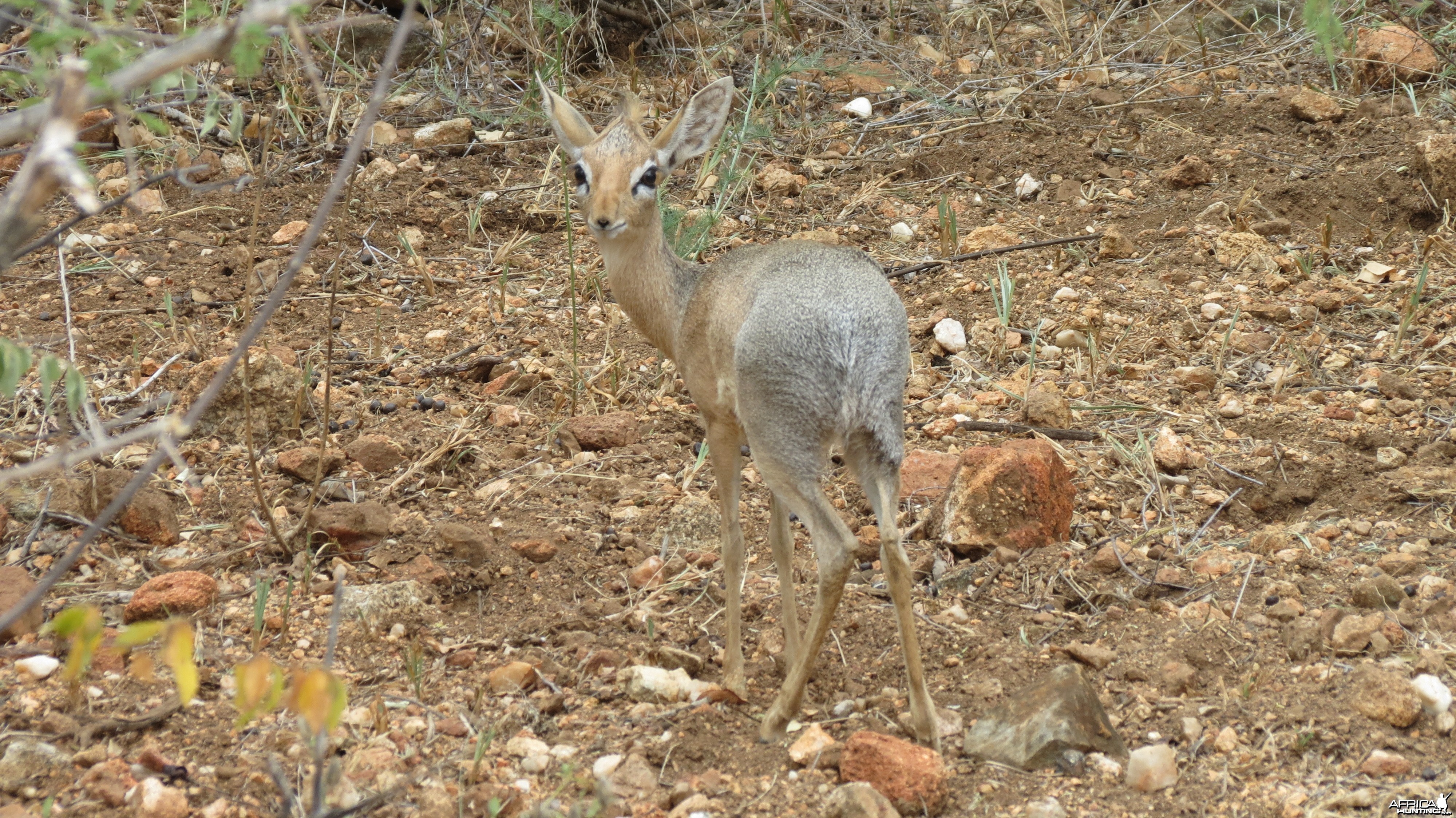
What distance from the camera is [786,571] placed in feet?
13.9

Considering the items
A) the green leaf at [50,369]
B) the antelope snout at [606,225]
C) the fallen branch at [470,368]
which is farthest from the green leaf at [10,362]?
the fallen branch at [470,368]

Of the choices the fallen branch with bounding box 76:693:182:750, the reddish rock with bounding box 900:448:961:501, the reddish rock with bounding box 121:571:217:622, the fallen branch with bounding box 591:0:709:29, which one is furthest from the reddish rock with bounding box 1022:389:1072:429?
the fallen branch with bounding box 591:0:709:29

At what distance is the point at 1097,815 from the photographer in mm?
3254

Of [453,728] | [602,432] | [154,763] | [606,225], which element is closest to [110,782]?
[154,763]

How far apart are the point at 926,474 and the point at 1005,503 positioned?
59cm

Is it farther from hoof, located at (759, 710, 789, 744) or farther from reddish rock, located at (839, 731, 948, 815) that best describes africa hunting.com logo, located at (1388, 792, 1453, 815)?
hoof, located at (759, 710, 789, 744)

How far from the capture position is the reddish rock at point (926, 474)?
200 inches

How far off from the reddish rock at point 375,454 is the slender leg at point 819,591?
2215 mm

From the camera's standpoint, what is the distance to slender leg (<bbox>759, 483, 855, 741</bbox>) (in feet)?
12.0

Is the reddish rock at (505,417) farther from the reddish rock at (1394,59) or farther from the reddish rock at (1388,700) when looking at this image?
the reddish rock at (1394,59)

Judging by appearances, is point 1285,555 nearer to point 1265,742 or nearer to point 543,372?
point 1265,742

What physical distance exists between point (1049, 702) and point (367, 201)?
537 cm

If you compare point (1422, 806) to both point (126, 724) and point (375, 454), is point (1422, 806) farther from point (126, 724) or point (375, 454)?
point (375, 454)

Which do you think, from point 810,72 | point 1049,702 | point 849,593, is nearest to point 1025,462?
point 849,593
